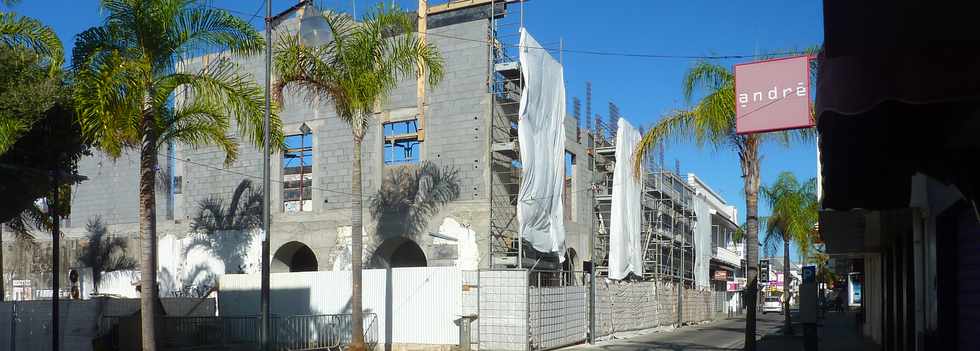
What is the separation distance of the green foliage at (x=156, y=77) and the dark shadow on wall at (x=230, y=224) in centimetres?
1485

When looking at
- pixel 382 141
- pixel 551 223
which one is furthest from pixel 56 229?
pixel 551 223

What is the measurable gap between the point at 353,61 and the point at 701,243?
34.1 meters

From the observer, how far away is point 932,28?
3281 millimetres

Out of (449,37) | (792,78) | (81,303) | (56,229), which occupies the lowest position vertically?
(81,303)

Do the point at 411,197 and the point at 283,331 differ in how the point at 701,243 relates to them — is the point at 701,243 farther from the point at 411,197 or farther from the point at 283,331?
the point at 283,331

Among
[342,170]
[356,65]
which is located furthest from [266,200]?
[342,170]

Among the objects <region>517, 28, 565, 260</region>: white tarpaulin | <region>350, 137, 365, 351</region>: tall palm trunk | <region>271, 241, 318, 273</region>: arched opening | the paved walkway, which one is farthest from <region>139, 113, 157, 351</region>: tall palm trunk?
<region>271, 241, 318, 273</region>: arched opening

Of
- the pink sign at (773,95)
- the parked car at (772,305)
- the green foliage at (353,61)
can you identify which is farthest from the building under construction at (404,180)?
the parked car at (772,305)

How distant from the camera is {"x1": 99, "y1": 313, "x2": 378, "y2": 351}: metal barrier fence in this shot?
22.2 metres

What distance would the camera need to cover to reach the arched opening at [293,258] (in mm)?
31875

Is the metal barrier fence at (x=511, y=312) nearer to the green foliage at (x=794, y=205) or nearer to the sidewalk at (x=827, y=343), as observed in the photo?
the sidewalk at (x=827, y=343)

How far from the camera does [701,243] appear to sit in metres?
50.8

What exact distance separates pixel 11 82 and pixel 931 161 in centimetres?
1670

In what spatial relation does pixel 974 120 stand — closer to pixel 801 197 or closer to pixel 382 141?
pixel 382 141
